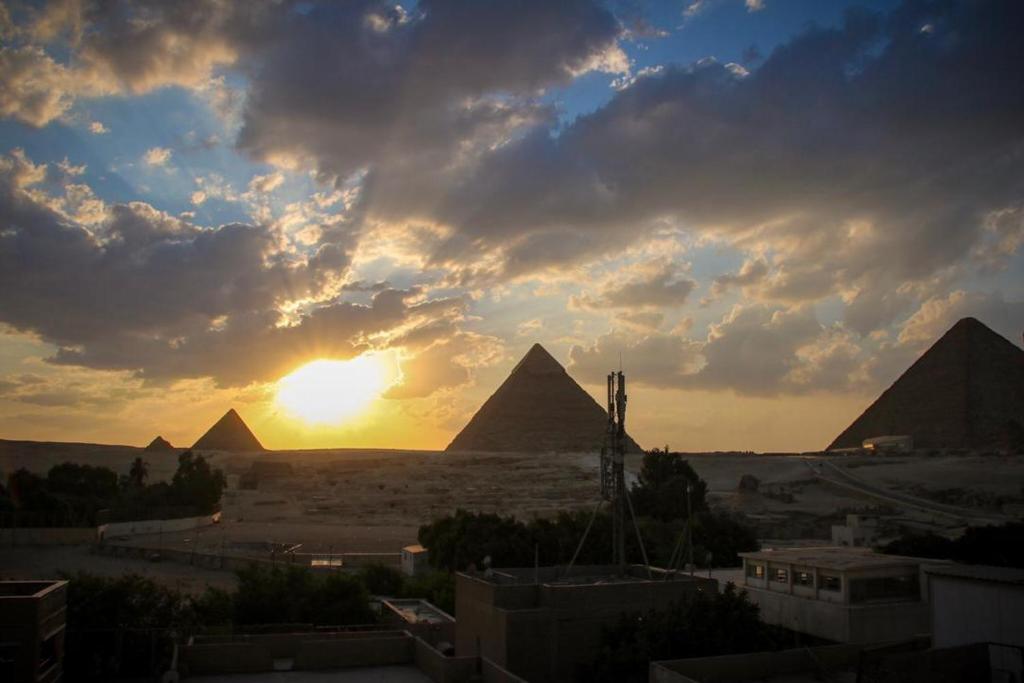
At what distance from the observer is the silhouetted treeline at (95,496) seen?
125 ft

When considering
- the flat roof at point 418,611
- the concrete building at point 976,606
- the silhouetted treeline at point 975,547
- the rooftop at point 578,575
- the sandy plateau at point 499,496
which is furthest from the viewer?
the sandy plateau at point 499,496

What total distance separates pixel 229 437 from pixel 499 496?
2978 inches

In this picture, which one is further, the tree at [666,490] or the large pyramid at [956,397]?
the large pyramid at [956,397]

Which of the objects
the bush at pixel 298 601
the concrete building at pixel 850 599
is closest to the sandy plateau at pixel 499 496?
the bush at pixel 298 601

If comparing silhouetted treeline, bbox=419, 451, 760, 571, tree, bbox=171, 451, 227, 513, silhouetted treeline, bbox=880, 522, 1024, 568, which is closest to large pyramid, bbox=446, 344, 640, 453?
tree, bbox=171, 451, 227, 513

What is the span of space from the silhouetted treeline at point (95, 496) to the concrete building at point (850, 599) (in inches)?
1281

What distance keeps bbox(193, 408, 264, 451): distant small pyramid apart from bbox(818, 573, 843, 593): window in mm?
114555

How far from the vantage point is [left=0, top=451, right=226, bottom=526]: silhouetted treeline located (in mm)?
38188

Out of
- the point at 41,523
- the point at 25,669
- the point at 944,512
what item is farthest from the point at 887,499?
the point at 25,669

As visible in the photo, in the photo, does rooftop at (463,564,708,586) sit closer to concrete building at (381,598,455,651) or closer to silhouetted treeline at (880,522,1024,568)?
concrete building at (381,598,455,651)

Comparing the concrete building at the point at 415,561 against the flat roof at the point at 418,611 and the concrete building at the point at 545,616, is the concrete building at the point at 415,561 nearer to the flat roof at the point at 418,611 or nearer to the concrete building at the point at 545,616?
the flat roof at the point at 418,611

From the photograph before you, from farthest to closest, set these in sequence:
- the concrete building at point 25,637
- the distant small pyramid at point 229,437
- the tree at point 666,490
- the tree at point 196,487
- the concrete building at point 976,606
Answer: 1. the distant small pyramid at point 229,437
2. the tree at point 196,487
3. the tree at point 666,490
4. the concrete building at point 976,606
5. the concrete building at point 25,637

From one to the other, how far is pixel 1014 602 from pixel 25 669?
1386cm

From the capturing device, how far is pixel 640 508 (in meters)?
43.9
